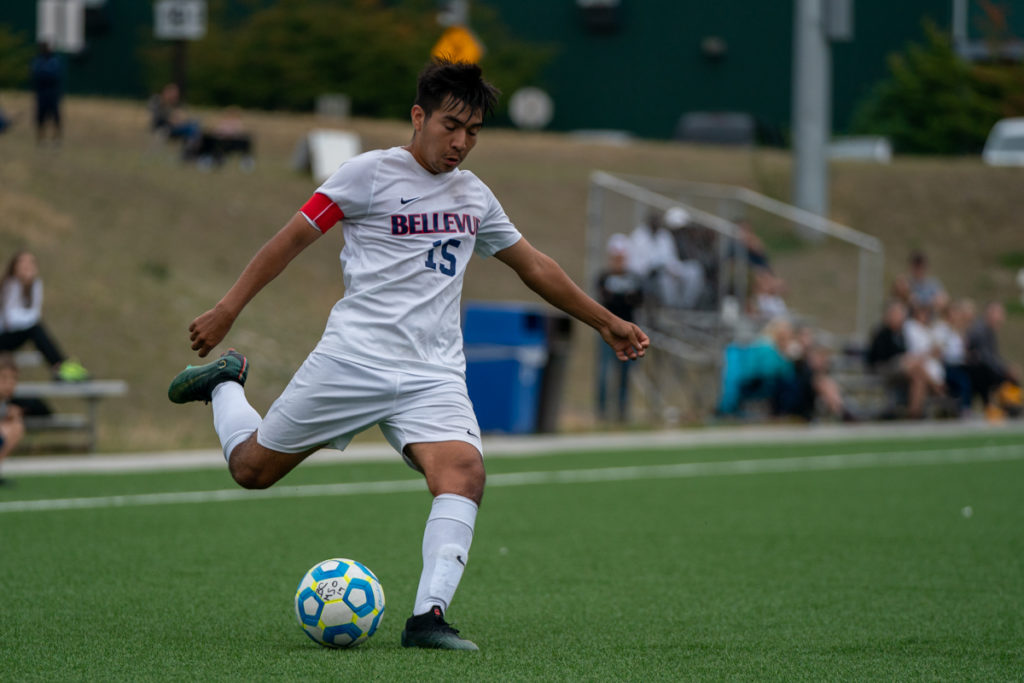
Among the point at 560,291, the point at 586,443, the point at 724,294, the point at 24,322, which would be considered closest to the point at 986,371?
the point at 724,294

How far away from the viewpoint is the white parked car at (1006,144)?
1467 inches

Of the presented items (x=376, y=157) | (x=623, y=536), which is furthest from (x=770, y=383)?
(x=376, y=157)

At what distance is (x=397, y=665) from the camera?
5.06 m

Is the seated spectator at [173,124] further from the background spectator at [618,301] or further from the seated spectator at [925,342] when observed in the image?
the seated spectator at [925,342]

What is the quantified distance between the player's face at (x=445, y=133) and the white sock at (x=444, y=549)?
1.23m

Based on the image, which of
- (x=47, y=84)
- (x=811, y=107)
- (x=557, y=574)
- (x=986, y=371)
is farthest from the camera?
(x=811, y=107)

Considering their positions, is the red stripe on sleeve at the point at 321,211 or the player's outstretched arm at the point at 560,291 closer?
the red stripe on sleeve at the point at 321,211

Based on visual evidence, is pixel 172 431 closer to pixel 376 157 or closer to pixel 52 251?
pixel 52 251

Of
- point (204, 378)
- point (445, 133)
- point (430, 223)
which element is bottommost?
point (204, 378)

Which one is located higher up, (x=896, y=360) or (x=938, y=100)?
(x=938, y=100)

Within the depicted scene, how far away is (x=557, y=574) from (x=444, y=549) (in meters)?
2.56

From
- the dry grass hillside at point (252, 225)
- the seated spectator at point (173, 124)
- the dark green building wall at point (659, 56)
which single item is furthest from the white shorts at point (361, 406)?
the dark green building wall at point (659, 56)

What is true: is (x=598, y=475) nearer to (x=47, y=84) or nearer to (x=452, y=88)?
(x=452, y=88)

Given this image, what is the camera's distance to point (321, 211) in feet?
17.7
